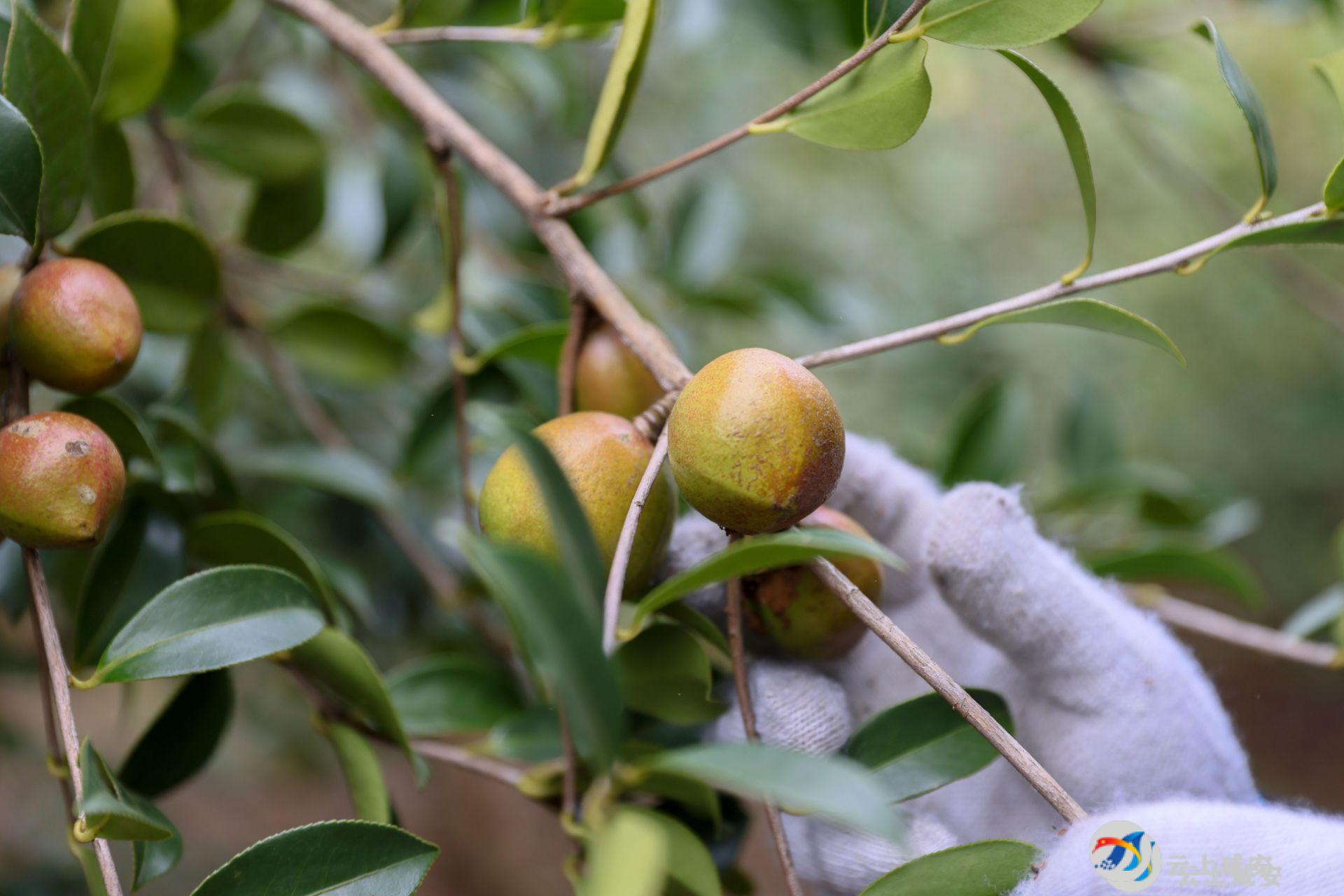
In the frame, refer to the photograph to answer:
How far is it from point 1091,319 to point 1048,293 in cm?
3

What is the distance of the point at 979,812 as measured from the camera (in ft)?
2.67

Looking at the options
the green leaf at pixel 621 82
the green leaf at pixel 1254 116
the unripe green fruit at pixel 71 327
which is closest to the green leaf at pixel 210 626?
the unripe green fruit at pixel 71 327

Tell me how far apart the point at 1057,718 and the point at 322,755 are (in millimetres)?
1566

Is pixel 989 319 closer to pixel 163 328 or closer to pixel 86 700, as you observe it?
pixel 163 328

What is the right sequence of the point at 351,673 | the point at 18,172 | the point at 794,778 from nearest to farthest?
the point at 794,778 < the point at 18,172 < the point at 351,673

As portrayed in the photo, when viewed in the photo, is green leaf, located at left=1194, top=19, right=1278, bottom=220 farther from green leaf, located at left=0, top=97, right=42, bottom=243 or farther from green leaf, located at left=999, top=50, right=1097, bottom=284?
green leaf, located at left=0, top=97, right=42, bottom=243

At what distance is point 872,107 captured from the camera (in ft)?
1.91

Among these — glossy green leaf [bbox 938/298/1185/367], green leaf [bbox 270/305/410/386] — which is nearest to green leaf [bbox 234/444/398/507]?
green leaf [bbox 270/305/410/386]

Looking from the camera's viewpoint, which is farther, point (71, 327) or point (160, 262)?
point (160, 262)

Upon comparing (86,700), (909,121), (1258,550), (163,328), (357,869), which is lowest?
(1258,550)

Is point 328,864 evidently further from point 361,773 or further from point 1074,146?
point 1074,146

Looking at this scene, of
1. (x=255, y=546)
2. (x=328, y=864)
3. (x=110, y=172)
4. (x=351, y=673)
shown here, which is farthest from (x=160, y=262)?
(x=328, y=864)

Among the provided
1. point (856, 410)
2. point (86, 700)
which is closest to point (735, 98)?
point (856, 410)

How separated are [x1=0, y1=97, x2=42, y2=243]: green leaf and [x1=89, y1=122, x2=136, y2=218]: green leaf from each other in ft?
0.72
